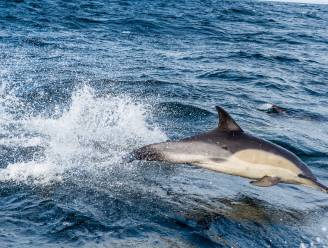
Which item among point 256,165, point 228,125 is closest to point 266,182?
point 256,165

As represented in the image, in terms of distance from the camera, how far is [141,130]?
9.11m

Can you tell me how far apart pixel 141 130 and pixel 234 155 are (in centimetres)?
309

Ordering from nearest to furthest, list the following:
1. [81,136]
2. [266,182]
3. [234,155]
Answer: [266,182]
[234,155]
[81,136]

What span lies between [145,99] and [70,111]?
206 cm

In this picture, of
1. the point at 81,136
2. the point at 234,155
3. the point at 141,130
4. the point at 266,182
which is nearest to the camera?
the point at 266,182

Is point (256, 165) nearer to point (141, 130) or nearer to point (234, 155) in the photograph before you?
point (234, 155)

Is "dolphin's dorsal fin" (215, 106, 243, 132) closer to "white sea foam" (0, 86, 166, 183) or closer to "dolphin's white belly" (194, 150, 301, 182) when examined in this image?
"dolphin's white belly" (194, 150, 301, 182)

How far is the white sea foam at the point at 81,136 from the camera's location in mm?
6785

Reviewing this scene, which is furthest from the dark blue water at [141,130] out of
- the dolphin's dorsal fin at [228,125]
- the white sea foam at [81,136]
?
the dolphin's dorsal fin at [228,125]

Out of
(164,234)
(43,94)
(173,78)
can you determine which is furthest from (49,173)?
(173,78)

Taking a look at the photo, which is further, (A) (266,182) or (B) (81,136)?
(B) (81,136)

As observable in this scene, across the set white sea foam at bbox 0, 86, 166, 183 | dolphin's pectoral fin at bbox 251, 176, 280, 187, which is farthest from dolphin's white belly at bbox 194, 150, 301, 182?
white sea foam at bbox 0, 86, 166, 183

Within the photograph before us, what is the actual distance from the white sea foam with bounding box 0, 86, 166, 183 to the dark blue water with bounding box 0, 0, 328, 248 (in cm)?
3

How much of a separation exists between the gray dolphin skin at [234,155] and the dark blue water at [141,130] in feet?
1.28
